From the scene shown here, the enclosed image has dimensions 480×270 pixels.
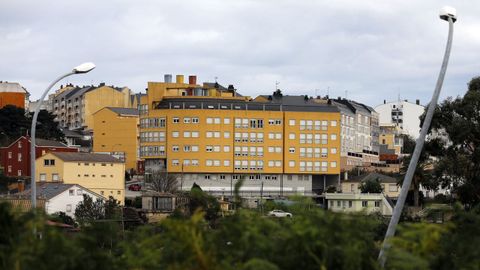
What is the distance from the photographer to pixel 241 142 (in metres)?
136

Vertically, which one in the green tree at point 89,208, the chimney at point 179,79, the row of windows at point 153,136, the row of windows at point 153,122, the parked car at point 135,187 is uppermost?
the chimney at point 179,79

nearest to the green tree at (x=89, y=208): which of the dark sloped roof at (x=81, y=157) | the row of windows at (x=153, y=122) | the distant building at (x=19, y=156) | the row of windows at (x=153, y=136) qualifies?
the dark sloped roof at (x=81, y=157)

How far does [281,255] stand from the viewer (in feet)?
49.1

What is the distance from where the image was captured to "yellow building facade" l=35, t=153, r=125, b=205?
113438 millimetres

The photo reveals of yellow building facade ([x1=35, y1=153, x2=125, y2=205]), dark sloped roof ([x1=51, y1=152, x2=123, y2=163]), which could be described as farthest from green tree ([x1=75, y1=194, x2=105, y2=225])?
dark sloped roof ([x1=51, y1=152, x2=123, y2=163])

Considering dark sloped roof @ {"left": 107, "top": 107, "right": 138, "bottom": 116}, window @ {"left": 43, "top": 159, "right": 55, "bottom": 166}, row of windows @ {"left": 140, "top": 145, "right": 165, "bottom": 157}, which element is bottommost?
window @ {"left": 43, "top": 159, "right": 55, "bottom": 166}

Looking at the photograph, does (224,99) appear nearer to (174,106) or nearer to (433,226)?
(174,106)

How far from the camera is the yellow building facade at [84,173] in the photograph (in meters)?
113

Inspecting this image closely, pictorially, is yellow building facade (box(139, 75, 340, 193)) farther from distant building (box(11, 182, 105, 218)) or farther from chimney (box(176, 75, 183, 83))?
distant building (box(11, 182, 105, 218))

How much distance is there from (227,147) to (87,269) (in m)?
120

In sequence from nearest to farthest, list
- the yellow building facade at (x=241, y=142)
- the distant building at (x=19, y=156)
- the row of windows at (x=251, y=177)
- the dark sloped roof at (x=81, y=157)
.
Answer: the dark sloped roof at (x=81, y=157) → the distant building at (x=19, y=156) → the row of windows at (x=251, y=177) → the yellow building facade at (x=241, y=142)

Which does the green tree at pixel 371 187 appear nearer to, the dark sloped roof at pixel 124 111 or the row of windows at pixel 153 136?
the row of windows at pixel 153 136

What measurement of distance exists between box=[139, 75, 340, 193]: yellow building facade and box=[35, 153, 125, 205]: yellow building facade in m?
20.3

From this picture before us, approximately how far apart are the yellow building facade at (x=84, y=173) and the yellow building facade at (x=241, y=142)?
20339 millimetres
